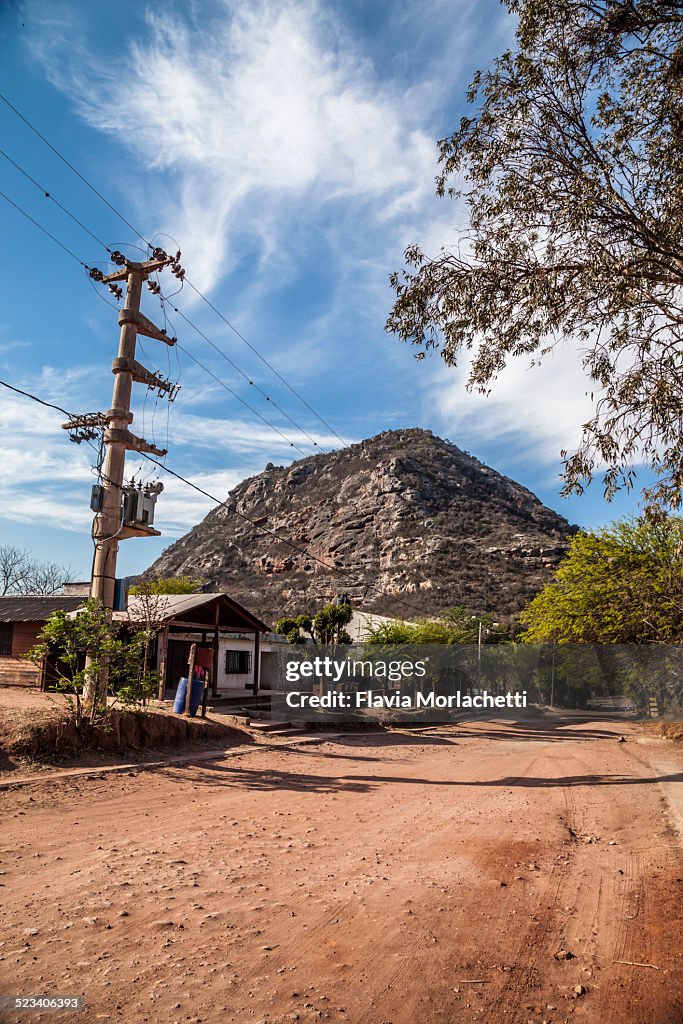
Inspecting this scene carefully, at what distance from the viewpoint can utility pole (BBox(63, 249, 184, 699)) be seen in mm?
16750

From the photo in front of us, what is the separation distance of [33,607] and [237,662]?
33.5ft

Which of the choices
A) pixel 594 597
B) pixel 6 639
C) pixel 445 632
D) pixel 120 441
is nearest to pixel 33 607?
pixel 6 639

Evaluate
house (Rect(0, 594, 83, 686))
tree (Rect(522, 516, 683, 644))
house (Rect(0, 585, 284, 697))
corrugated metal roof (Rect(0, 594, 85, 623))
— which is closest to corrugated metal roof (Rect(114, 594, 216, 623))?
house (Rect(0, 585, 284, 697))

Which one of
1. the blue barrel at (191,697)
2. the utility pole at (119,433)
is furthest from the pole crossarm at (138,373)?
the blue barrel at (191,697)

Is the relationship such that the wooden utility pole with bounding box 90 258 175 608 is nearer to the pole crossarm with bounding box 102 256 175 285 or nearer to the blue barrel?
the pole crossarm with bounding box 102 256 175 285

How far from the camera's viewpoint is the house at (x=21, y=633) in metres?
25.8

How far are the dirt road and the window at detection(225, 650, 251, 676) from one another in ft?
67.8

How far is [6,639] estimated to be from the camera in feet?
89.8

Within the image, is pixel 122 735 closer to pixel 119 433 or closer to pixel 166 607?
pixel 119 433

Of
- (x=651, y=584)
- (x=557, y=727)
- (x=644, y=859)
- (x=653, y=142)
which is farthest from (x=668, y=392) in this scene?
(x=557, y=727)

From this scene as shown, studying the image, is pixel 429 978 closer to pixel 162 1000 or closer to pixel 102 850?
pixel 162 1000

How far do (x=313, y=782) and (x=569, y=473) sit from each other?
779 cm

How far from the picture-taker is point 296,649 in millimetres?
30719

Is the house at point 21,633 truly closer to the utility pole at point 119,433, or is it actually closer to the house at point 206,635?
the house at point 206,635
